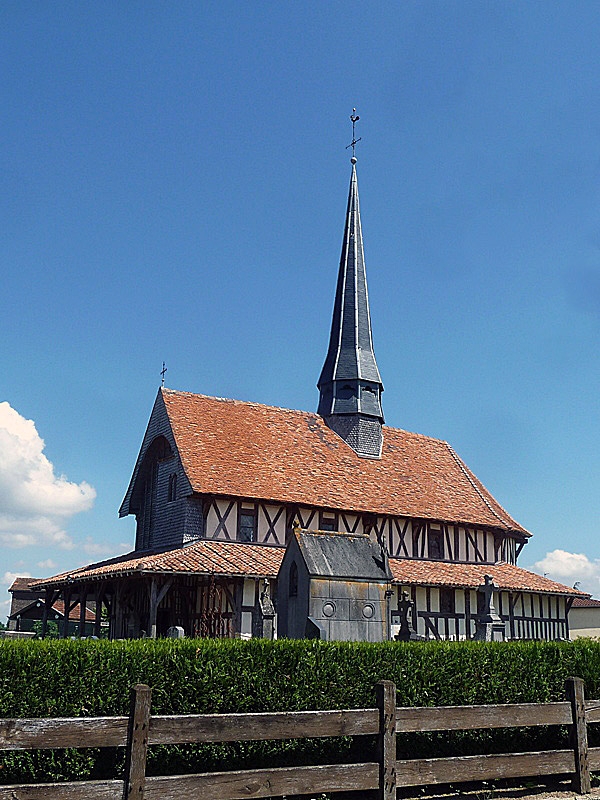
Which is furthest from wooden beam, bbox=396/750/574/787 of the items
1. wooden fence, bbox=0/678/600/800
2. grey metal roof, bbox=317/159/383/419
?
grey metal roof, bbox=317/159/383/419

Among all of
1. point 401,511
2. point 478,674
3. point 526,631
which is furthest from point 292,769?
point 526,631

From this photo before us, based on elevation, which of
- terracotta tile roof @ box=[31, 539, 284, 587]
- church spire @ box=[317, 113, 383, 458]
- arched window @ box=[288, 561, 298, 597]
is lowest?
arched window @ box=[288, 561, 298, 597]

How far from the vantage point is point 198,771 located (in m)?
7.97

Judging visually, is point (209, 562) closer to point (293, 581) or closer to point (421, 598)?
point (421, 598)

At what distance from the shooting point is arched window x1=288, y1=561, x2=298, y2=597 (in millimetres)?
13427

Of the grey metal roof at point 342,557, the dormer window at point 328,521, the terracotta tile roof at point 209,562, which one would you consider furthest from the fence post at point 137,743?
the dormer window at point 328,521

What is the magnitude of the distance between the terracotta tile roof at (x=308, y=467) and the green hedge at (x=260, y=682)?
51.0 feet

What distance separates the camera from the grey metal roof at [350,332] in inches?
1261

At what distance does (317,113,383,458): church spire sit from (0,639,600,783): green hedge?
Answer: 21.2m

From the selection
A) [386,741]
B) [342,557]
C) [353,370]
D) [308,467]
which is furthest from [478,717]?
[353,370]

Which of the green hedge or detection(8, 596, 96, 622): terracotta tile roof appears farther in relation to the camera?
detection(8, 596, 96, 622): terracotta tile roof

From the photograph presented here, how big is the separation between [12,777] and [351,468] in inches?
889

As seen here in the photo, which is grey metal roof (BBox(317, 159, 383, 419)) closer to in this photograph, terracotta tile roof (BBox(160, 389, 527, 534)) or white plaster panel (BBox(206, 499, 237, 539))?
terracotta tile roof (BBox(160, 389, 527, 534))

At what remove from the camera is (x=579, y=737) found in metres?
8.52
